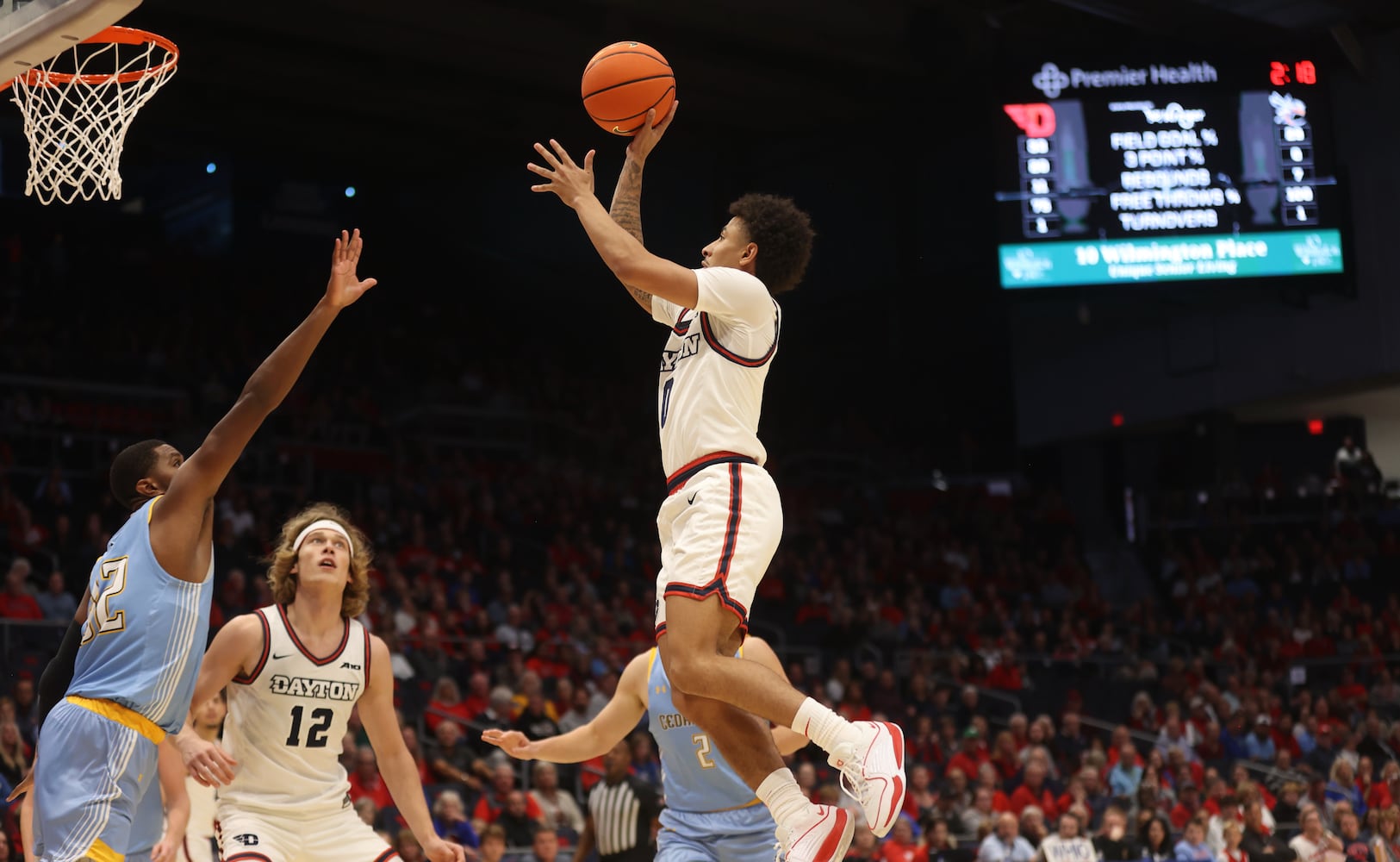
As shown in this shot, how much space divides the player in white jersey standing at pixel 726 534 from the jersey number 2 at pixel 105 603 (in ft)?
5.30

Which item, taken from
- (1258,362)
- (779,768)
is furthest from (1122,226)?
(779,768)

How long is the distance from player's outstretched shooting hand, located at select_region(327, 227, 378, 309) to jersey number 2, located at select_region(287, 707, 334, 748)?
146 cm

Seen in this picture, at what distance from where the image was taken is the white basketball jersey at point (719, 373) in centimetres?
475

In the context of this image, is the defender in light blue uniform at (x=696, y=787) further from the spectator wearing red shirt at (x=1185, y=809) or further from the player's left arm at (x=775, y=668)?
the spectator wearing red shirt at (x=1185, y=809)

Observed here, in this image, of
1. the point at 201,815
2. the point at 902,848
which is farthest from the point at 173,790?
the point at 902,848

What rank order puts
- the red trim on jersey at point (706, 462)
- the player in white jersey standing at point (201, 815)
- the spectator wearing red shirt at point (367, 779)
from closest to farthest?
the red trim on jersey at point (706, 462), the player in white jersey standing at point (201, 815), the spectator wearing red shirt at point (367, 779)

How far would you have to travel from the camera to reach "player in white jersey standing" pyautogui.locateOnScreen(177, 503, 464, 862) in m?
5.25

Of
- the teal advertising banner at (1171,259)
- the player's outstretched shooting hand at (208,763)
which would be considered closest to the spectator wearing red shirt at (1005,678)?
the teal advertising banner at (1171,259)

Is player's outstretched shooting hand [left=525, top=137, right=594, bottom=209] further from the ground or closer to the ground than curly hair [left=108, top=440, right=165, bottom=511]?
further from the ground

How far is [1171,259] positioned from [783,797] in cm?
1369

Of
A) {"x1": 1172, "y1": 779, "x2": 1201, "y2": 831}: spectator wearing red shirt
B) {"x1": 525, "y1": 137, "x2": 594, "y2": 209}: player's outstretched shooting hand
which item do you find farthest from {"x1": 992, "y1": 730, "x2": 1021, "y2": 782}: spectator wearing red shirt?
{"x1": 525, "y1": 137, "x2": 594, "y2": 209}: player's outstretched shooting hand

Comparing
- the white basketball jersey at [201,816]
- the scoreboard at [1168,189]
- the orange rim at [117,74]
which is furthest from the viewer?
the scoreboard at [1168,189]

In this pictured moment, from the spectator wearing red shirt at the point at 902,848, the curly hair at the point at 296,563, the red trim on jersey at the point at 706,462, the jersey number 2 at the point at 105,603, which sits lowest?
the spectator wearing red shirt at the point at 902,848

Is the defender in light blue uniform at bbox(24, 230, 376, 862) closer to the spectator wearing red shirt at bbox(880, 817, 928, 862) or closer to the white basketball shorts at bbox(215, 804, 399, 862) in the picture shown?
the white basketball shorts at bbox(215, 804, 399, 862)
